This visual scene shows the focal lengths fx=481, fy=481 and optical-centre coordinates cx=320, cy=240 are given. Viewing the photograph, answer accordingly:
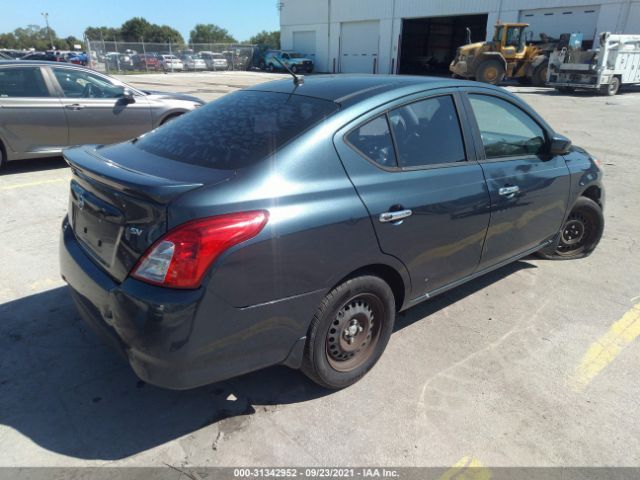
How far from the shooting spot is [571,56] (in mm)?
21172

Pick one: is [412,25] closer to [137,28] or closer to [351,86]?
[351,86]

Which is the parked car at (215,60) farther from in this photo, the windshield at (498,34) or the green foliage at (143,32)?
the green foliage at (143,32)

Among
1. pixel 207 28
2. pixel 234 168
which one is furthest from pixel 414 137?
pixel 207 28

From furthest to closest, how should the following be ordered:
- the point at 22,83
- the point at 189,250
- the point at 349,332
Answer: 1. the point at 22,83
2. the point at 349,332
3. the point at 189,250

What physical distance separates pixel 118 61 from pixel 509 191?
42.3m

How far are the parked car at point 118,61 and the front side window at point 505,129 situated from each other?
41.5 meters

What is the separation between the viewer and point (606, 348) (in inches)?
129

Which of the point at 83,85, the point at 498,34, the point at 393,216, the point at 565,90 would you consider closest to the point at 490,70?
the point at 498,34

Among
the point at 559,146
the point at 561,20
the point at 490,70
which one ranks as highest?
the point at 561,20

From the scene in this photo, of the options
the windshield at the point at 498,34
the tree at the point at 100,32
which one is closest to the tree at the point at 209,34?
the tree at the point at 100,32

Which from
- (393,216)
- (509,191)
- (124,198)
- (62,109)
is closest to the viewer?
(124,198)

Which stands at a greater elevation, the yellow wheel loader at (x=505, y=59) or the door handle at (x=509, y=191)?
the yellow wheel loader at (x=505, y=59)

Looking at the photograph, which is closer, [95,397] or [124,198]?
[124,198]

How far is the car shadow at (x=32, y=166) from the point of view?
7.47m
